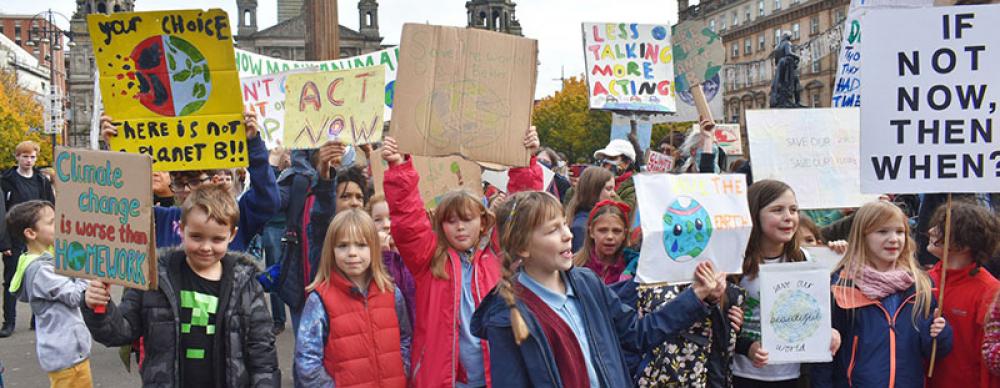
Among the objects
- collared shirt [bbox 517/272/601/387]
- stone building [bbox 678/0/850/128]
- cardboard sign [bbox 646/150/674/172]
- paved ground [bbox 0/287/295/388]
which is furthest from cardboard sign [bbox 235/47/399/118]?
stone building [bbox 678/0/850/128]

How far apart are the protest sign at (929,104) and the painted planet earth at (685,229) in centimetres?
106

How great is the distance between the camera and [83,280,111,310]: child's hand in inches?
137

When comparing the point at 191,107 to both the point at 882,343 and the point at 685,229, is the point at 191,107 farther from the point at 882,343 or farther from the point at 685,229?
the point at 882,343

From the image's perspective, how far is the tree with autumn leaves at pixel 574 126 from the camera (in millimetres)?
60969

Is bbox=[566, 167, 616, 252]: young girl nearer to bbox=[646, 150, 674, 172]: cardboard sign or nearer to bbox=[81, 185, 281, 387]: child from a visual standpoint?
bbox=[81, 185, 281, 387]: child

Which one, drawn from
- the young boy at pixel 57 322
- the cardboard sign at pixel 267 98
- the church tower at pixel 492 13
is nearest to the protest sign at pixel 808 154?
the young boy at pixel 57 322

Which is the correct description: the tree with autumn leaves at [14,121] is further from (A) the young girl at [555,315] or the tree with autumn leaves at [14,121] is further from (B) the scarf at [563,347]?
(B) the scarf at [563,347]

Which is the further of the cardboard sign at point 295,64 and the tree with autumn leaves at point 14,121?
the tree with autumn leaves at point 14,121

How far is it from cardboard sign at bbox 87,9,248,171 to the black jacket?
835 millimetres

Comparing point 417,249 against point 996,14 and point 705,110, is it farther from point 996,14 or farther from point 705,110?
point 996,14

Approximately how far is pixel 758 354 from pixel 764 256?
503 mm

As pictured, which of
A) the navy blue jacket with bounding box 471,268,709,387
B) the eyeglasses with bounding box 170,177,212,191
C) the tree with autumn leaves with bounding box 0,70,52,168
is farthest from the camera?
the tree with autumn leaves with bounding box 0,70,52,168

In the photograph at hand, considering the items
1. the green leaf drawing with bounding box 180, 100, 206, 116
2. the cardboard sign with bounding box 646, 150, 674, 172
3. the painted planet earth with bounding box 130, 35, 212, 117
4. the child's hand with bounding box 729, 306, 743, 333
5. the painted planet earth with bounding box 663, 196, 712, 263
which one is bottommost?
the child's hand with bounding box 729, 306, 743, 333

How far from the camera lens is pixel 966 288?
4184 mm
